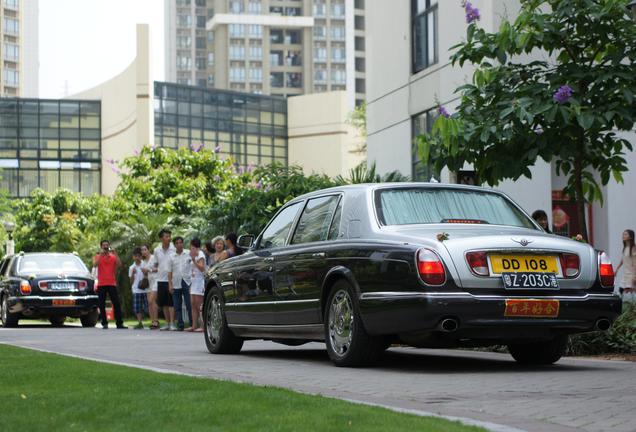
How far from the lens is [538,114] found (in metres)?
9.55

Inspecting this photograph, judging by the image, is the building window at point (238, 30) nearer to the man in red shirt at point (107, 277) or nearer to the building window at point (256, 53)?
the building window at point (256, 53)

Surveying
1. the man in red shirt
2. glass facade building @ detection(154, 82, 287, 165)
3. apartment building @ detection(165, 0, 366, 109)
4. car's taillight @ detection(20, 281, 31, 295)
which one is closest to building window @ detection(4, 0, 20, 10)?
apartment building @ detection(165, 0, 366, 109)

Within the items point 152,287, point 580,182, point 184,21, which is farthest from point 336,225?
point 184,21

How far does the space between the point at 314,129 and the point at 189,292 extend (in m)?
62.7

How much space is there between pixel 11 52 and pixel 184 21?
25.3 meters

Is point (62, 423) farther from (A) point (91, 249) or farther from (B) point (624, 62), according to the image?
(A) point (91, 249)

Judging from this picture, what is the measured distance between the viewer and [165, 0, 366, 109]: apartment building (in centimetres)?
12281

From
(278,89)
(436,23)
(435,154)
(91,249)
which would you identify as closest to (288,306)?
(435,154)

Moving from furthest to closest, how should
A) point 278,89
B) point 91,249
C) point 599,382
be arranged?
point 278,89 → point 91,249 → point 599,382

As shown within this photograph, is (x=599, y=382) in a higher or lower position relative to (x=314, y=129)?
lower

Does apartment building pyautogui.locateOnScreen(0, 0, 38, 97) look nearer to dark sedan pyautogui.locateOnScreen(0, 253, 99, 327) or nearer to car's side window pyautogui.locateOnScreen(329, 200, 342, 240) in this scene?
dark sedan pyautogui.locateOnScreen(0, 253, 99, 327)

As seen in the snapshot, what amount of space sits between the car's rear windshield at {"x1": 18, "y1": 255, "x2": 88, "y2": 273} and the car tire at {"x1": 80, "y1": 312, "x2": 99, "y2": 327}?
111cm

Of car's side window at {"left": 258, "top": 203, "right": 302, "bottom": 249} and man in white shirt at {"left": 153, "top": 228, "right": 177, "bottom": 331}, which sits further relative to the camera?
man in white shirt at {"left": 153, "top": 228, "right": 177, "bottom": 331}

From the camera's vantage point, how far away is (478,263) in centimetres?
737
